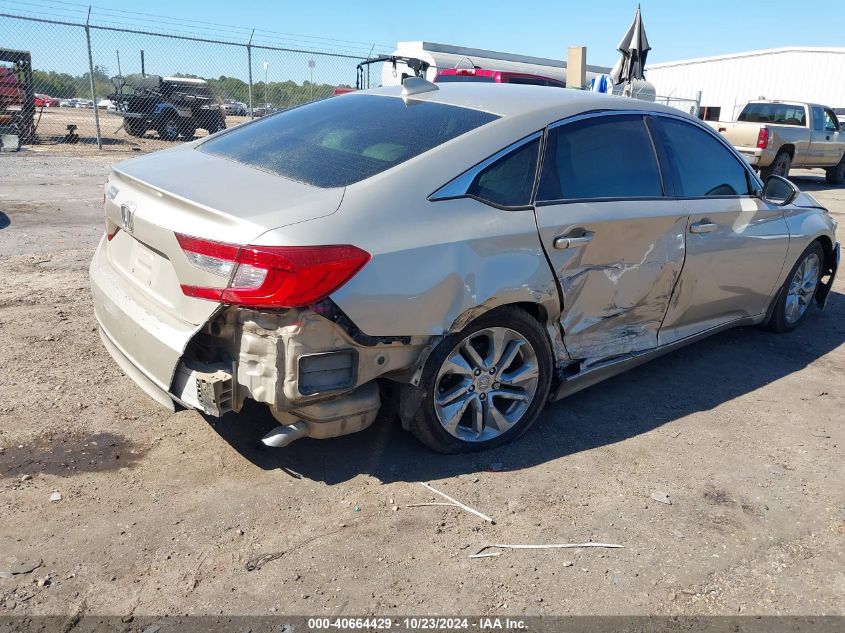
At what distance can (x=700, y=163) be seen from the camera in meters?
4.34

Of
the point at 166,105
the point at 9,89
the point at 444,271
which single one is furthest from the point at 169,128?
the point at 444,271

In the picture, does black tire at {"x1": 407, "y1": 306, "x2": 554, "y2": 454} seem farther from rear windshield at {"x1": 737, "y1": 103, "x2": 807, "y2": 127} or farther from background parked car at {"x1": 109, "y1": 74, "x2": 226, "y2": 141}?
background parked car at {"x1": 109, "y1": 74, "x2": 226, "y2": 141}

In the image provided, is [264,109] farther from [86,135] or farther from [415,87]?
[415,87]

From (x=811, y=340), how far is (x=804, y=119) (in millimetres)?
13252

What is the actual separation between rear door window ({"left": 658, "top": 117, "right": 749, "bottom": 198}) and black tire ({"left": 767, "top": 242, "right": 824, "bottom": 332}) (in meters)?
0.96

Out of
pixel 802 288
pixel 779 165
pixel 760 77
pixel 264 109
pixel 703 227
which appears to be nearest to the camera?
pixel 703 227

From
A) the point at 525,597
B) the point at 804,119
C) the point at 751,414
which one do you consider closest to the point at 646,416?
the point at 751,414

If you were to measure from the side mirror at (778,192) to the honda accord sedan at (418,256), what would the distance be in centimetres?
51

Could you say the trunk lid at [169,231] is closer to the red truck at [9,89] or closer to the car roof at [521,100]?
the car roof at [521,100]

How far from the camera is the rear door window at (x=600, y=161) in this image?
3488mm

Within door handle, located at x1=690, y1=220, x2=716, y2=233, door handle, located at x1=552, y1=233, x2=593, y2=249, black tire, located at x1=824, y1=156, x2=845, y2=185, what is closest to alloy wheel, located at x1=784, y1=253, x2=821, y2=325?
door handle, located at x1=690, y1=220, x2=716, y2=233

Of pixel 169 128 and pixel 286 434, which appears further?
pixel 169 128

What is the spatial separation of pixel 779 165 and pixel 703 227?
1371 centimetres

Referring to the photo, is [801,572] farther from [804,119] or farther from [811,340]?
[804,119]
